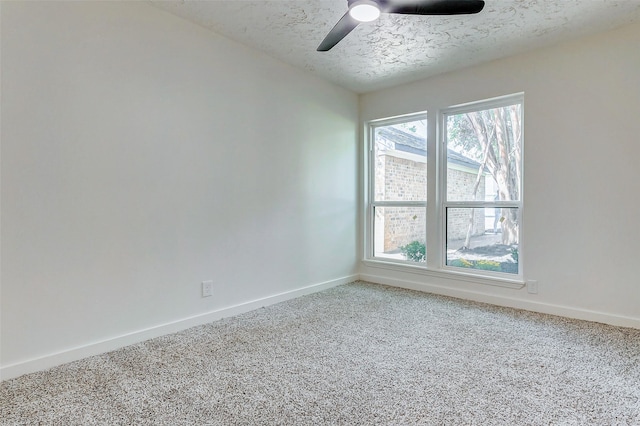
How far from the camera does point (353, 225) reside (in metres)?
4.39

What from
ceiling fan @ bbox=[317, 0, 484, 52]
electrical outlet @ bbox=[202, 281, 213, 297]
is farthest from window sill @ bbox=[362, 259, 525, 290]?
ceiling fan @ bbox=[317, 0, 484, 52]

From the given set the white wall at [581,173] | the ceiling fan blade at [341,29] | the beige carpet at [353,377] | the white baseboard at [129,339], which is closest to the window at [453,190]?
the white wall at [581,173]

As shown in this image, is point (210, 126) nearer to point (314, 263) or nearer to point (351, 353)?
point (314, 263)

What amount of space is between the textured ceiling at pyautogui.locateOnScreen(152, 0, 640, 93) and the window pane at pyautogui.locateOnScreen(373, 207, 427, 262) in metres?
1.64

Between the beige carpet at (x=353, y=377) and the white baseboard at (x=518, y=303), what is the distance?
134mm

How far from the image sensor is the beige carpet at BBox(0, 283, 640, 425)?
1598 millimetres

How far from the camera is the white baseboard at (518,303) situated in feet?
9.20

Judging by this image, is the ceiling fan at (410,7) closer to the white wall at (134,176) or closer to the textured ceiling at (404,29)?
the textured ceiling at (404,29)

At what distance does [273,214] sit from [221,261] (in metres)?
0.70

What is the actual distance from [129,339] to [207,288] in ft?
2.18

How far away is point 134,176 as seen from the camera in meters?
2.42

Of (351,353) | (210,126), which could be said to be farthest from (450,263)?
(210,126)

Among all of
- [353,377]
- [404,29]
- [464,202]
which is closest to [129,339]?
[353,377]

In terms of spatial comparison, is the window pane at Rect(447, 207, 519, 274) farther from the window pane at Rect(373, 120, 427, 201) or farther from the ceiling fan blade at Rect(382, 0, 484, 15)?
the ceiling fan blade at Rect(382, 0, 484, 15)
